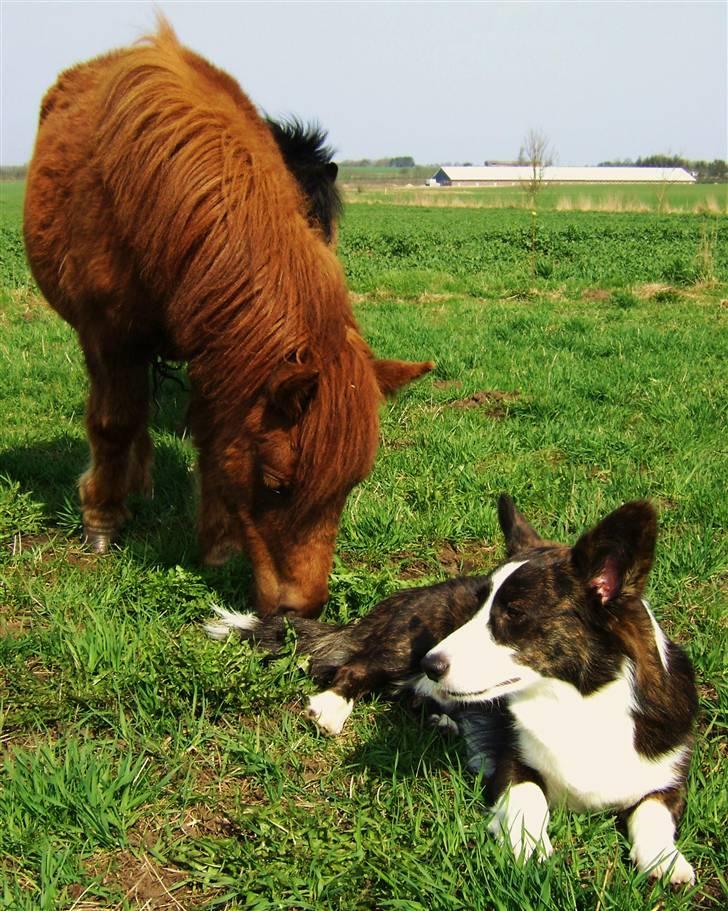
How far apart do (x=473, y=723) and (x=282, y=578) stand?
2.95 feet

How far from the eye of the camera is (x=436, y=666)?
2361 mm

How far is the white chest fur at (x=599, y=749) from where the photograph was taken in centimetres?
240

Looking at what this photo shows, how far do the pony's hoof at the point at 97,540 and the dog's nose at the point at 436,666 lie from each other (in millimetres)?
2393

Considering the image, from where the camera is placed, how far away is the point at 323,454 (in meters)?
2.90

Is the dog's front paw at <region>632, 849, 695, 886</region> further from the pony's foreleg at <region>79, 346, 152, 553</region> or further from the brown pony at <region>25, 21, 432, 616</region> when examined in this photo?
the pony's foreleg at <region>79, 346, 152, 553</region>

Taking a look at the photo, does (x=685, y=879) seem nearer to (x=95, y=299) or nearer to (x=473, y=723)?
(x=473, y=723)

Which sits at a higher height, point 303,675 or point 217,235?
point 217,235

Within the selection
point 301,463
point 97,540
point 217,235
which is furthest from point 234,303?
point 97,540

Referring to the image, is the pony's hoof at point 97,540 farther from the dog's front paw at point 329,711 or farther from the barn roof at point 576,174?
the barn roof at point 576,174

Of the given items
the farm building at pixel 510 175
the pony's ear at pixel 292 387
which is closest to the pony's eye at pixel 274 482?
the pony's ear at pixel 292 387

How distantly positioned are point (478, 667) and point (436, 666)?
121 mm

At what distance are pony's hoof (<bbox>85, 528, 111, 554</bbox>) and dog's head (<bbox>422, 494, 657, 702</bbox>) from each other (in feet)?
7.87

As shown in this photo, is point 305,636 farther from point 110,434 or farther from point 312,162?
point 312,162

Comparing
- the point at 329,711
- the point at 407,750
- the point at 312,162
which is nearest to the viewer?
the point at 407,750
